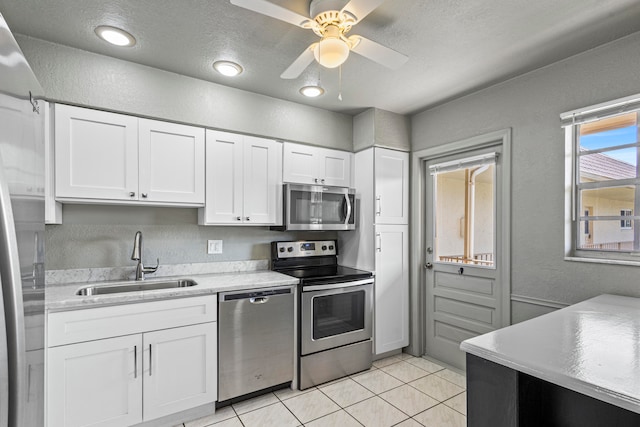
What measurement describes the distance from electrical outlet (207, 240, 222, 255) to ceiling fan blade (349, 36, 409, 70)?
1965 mm

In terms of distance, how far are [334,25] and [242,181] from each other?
1499mm

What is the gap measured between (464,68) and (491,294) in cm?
183

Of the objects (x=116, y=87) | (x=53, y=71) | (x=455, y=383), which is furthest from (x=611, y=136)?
(x=53, y=71)

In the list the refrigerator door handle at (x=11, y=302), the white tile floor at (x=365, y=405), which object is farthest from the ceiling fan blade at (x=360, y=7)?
the white tile floor at (x=365, y=405)

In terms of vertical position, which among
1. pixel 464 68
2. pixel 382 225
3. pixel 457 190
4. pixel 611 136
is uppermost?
pixel 464 68

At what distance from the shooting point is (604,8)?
171cm

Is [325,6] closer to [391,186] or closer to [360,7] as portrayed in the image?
[360,7]

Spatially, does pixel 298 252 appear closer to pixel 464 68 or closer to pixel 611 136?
pixel 464 68

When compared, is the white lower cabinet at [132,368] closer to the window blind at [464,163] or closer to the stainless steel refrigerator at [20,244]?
the stainless steel refrigerator at [20,244]

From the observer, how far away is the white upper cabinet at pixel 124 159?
2.11 metres

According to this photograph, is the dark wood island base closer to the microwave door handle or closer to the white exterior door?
the white exterior door

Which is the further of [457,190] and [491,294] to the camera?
[457,190]

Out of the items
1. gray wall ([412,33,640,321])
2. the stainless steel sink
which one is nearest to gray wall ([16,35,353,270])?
the stainless steel sink

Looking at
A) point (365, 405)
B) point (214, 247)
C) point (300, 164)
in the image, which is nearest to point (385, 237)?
point (300, 164)
